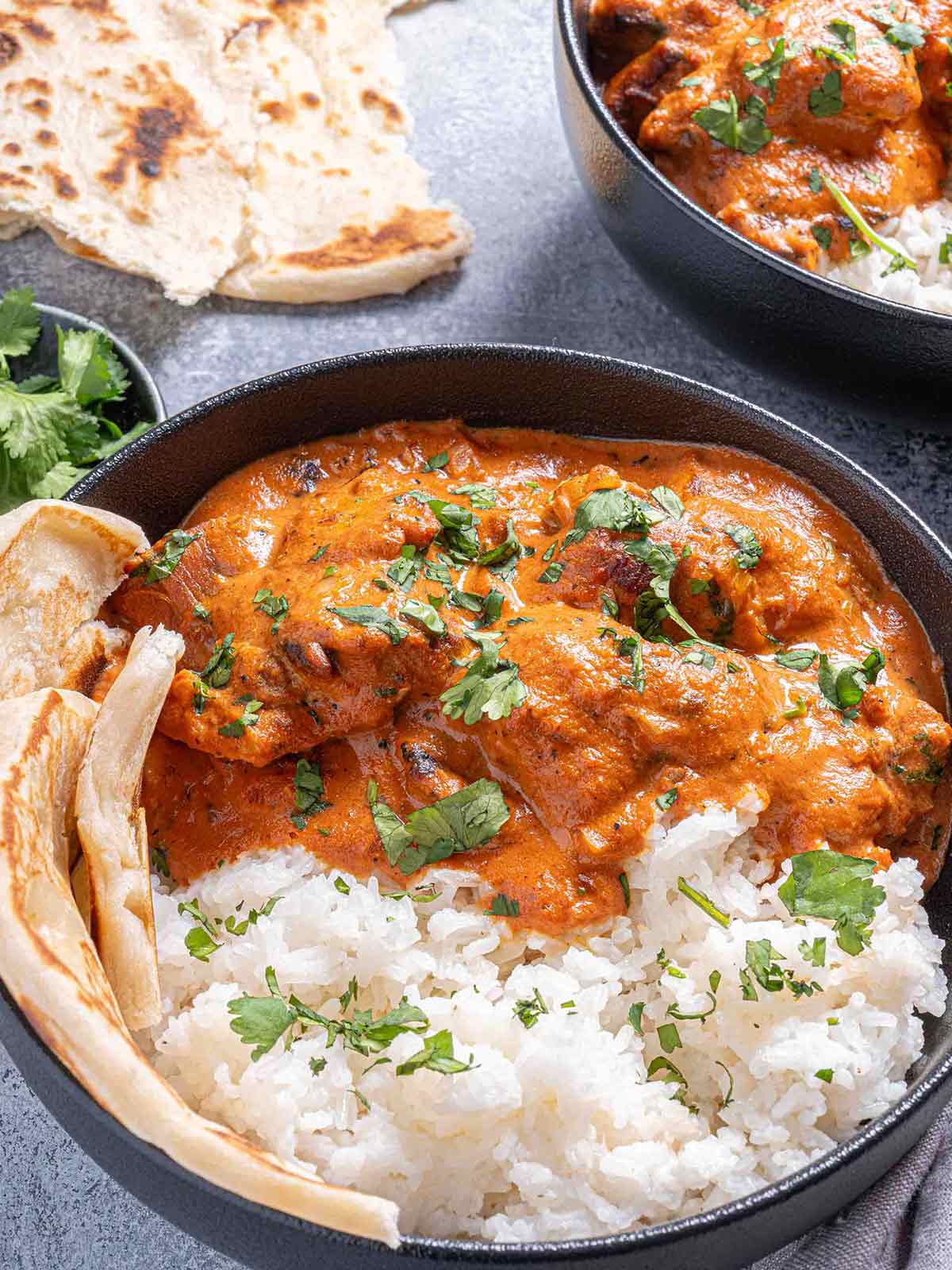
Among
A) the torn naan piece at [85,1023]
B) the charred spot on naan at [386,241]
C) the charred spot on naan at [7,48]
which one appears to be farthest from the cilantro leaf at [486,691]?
the charred spot on naan at [7,48]

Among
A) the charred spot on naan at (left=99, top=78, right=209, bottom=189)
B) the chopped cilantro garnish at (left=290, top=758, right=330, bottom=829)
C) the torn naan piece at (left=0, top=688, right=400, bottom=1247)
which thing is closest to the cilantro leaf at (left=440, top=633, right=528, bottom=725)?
the chopped cilantro garnish at (left=290, top=758, right=330, bottom=829)

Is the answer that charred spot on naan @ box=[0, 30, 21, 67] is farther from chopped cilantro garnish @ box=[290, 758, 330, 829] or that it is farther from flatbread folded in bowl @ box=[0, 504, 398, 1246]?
chopped cilantro garnish @ box=[290, 758, 330, 829]

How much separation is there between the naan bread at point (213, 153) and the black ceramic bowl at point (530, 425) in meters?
1.06

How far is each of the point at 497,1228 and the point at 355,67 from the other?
4.07 meters

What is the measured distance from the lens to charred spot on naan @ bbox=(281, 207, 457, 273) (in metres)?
4.70

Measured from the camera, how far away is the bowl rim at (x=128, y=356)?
434 cm

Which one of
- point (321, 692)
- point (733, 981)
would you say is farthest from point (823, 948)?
point (321, 692)

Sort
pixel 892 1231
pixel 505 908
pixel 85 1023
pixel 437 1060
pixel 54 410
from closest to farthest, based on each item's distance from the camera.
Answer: pixel 85 1023, pixel 437 1060, pixel 505 908, pixel 892 1231, pixel 54 410

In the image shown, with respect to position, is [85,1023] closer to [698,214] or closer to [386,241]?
[698,214]

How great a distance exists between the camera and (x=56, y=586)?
329cm

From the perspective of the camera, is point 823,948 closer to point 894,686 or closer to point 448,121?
point 894,686

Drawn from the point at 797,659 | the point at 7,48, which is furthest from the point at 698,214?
the point at 7,48

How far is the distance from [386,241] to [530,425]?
1260mm

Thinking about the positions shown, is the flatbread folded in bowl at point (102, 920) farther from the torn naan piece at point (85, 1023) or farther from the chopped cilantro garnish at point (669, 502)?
the chopped cilantro garnish at point (669, 502)
